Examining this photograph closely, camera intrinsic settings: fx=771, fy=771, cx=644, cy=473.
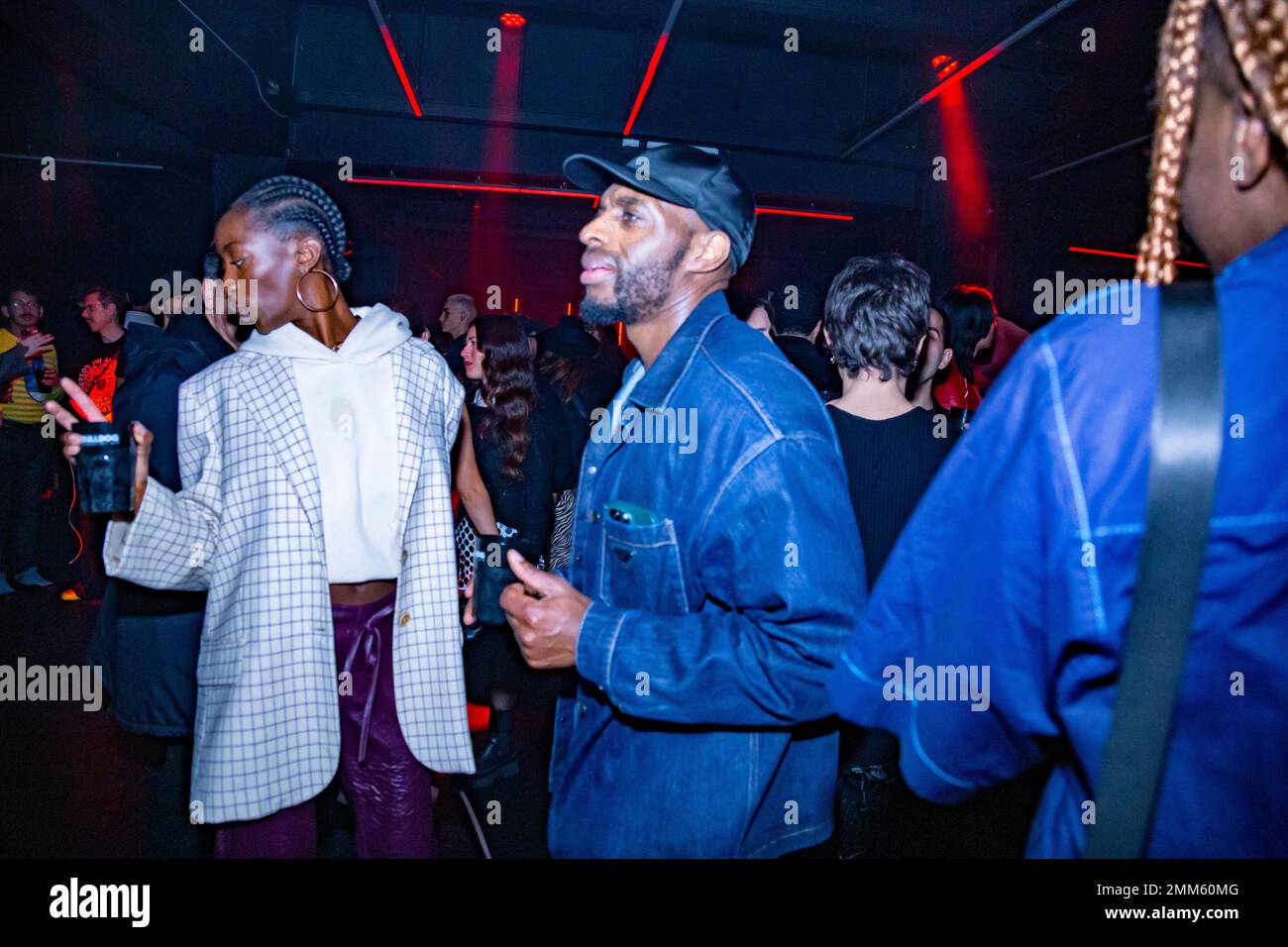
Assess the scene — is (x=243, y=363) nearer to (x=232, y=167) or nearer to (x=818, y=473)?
(x=818, y=473)

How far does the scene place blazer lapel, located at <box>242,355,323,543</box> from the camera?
1.87 metres

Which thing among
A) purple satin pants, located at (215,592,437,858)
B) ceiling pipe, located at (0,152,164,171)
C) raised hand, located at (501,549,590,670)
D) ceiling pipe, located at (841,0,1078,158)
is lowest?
purple satin pants, located at (215,592,437,858)

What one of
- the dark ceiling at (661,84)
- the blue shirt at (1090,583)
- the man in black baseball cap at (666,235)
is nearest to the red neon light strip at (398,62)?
the dark ceiling at (661,84)

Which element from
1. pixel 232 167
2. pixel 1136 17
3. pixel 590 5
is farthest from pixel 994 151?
pixel 232 167

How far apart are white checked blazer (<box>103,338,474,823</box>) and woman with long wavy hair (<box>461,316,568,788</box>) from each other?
51.8 inches

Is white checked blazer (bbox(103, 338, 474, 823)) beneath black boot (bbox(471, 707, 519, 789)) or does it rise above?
above

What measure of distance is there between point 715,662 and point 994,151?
32.6ft

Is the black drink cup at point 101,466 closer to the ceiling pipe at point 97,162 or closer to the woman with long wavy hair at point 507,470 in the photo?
the woman with long wavy hair at point 507,470

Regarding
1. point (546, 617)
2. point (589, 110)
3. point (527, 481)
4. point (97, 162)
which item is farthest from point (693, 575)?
point (97, 162)

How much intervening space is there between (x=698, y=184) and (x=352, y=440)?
1.07 m

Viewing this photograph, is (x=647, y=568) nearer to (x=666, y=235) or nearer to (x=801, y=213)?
(x=666, y=235)

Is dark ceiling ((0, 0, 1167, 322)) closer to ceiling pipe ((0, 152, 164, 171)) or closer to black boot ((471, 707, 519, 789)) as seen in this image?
ceiling pipe ((0, 152, 164, 171))

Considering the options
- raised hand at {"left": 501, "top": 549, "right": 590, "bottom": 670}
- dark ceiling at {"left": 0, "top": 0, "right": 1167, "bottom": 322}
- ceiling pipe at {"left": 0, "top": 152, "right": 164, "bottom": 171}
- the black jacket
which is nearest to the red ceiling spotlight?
dark ceiling at {"left": 0, "top": 0, "right": 1167, "bottom": 322}
